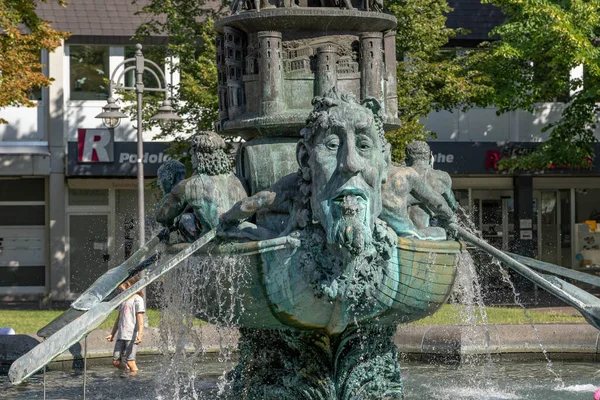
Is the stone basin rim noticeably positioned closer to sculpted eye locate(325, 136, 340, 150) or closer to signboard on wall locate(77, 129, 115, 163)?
sculpted eye locate(325, 136, 340, 150)

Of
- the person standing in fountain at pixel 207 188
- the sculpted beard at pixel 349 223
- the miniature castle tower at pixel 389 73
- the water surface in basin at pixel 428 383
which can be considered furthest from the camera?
the water surface in basin at pixel 428 383

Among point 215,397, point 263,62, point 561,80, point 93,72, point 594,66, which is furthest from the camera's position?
point 93,72

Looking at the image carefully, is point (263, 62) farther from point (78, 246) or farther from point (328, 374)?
point (78, 246)

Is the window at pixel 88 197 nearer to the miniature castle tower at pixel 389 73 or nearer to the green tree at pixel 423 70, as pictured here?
the green tree at pixel 423 70

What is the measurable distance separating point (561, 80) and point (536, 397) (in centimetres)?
1469

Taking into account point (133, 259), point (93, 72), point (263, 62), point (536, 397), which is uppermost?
point (93, 72)

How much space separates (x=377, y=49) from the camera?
30.5ft

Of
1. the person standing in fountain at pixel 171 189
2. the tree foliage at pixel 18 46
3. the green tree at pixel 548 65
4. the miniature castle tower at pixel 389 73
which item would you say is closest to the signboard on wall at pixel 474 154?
the green tree at pixel 548 65

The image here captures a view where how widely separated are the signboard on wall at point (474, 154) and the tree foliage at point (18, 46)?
409 inches

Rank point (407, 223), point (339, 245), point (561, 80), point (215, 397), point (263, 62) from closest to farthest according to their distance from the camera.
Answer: point (339, 245)
point (407, 223)
point (263, 62)
point (215, 397)
point (561, 80)

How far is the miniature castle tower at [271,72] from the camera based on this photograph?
9.07m

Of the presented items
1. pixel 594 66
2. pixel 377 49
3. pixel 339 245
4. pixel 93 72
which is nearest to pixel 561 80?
pixel 594 66

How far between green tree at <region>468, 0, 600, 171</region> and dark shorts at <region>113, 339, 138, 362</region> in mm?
11984

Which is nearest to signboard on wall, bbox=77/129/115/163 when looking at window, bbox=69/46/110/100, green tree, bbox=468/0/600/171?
window, bbox=69/46/110/100
